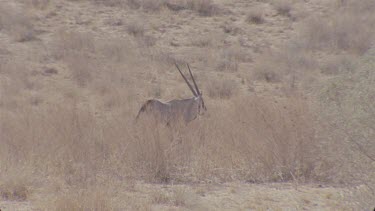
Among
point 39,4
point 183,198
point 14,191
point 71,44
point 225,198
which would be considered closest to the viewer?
point 183,198

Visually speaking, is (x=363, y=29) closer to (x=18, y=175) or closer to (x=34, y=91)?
(x=34, y=91)

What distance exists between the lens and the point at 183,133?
8148 millimetres

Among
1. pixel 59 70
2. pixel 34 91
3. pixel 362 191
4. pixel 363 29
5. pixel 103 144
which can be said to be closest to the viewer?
pixel 362 191

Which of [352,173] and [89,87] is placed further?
[89,87]

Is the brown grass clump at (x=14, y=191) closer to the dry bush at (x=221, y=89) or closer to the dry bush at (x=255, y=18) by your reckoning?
the dry bush at (x=221, y=89)

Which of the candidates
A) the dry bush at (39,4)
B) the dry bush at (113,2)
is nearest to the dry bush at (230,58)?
the dry bush at (113,2)

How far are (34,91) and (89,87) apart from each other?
1370 millimetres

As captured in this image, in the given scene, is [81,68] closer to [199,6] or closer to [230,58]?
[230,58]

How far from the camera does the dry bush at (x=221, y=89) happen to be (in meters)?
15.4

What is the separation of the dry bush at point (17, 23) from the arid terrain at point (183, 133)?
0.42ft

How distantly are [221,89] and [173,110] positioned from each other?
636 centimetres

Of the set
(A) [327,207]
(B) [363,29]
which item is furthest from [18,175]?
(B) [363,29]

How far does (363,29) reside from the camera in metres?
19.9

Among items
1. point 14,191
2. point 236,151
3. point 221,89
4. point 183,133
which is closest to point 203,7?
point 221,89
